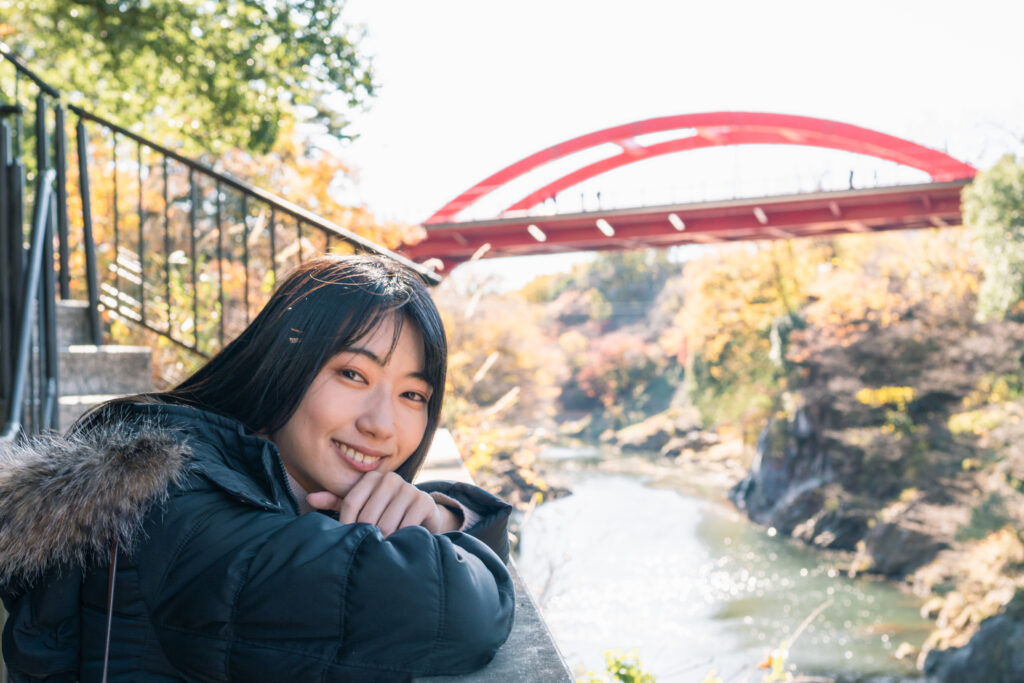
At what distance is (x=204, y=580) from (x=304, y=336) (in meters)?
0.45

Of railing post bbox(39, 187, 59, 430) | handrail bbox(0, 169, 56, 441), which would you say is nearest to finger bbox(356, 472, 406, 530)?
handrail bbox(0, 169, 56, 441)

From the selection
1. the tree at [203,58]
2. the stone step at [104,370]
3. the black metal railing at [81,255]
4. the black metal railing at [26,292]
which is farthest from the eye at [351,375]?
the tree at [203,58]

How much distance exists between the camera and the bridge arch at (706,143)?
70.4 feet

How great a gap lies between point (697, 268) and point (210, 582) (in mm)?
29370

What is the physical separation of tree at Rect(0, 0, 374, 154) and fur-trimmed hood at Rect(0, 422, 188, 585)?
7181 mm

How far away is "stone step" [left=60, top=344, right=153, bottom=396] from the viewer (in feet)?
13.7

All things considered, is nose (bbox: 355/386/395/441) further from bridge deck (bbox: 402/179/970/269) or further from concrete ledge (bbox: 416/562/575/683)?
bridge deck (bbox: 402/179/970/269)

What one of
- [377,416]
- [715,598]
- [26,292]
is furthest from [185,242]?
[715,598]

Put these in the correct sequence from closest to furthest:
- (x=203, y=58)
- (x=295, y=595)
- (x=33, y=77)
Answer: (x=295, y=595)
(x=33, y=77)
(x=203, y=58)

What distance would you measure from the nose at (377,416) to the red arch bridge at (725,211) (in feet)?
54.4

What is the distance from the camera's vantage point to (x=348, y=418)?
1440mm

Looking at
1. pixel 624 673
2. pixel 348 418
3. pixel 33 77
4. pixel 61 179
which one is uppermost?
pixel 33 77

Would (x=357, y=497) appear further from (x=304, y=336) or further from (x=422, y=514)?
(x=304, y=336)

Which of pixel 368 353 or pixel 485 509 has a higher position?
pixel 368 353
